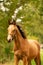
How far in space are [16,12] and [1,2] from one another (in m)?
1.09

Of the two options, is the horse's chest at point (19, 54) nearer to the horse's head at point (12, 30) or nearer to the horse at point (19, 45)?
the horse at point (19, 45)

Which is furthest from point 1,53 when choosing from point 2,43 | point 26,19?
point 26,19

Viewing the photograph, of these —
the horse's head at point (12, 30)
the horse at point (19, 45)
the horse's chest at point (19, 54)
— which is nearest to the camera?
the horse's head at point (12, 30)

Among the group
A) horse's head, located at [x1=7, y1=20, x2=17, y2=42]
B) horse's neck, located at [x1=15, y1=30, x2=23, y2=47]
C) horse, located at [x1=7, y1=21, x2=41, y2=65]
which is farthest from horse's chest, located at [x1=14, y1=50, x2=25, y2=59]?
horse's head, located at [x1=7, y1=20, x2=17, y2=42]

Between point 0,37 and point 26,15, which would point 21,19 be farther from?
point 0,37

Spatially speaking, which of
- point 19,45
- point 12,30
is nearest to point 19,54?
point 19,45

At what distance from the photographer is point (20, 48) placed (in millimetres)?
8938

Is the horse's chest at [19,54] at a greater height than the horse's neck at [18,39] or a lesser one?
lesser

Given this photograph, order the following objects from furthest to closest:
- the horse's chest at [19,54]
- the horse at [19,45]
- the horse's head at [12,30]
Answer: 1. the horse's chest at [19,54]
2. the horse at [19,45]
3. the horse's head at [12,30]

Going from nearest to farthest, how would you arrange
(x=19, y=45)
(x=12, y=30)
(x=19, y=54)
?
1. (x=12, y=30)
2. (x=19, y=54)
3. (x=19, y=45)

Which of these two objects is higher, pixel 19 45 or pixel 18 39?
pixel 18 39

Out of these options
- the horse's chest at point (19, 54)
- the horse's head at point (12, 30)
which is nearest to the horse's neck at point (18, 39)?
the horse's chest at point (19, 54)

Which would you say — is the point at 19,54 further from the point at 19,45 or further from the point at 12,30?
the point at 12,30

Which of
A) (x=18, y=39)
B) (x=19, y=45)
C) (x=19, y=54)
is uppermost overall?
(x=18, y=39)
